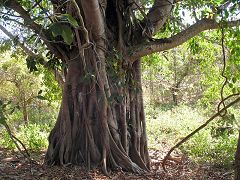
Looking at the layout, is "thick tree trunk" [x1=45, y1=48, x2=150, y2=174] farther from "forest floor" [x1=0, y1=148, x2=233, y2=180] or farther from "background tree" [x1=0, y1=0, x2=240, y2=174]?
"forest floor" [x1=0, y1=148, x2=233, y2=180]

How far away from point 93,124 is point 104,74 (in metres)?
0.75

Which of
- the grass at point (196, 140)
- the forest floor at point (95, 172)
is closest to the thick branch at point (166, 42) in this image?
the grass at point (196, 140)

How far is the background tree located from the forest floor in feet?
0.65

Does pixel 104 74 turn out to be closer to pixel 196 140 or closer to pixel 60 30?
pixel 60 30

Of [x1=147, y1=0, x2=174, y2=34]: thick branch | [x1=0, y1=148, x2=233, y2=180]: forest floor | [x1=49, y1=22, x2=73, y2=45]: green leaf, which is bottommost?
[x1=0, y1=148, x2=233, y2=180]: forest floor

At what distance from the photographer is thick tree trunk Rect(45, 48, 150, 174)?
512cm

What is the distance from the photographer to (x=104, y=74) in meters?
5.13

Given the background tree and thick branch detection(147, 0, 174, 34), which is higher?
thick branch detection(147, 0, 174, 34)

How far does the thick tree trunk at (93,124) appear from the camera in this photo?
5.12 m

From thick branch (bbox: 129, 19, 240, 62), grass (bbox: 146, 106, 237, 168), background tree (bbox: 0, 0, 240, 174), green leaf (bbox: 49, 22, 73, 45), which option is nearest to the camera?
green leaf (bbox: 49, 22, 73, 45)

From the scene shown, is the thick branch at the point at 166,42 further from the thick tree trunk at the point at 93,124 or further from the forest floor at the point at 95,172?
the forest floor at the point at 95,172

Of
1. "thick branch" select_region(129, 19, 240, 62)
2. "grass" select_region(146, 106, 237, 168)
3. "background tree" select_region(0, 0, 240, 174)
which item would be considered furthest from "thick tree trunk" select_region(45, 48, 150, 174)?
"grass" select_region(146, 106, 237, 168)

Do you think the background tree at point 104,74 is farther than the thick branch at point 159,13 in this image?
No

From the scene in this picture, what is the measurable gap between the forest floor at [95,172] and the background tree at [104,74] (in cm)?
20
